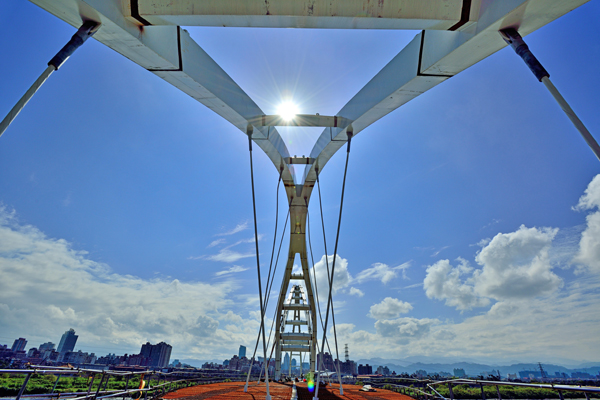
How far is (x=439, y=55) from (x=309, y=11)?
218cm

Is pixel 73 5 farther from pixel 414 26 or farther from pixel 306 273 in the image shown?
pixel 306 273

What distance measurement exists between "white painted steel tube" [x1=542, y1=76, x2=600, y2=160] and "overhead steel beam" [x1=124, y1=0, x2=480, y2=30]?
1.56m

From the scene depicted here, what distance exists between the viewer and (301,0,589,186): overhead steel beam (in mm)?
3350

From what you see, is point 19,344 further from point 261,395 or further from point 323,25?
point 323,25

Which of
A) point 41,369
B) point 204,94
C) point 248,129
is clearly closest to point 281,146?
point 248,129

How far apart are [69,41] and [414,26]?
14.1ft

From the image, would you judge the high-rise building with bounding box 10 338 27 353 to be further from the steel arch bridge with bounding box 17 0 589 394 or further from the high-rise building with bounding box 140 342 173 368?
the steel arch bridge with bounding box 17 0 589 394

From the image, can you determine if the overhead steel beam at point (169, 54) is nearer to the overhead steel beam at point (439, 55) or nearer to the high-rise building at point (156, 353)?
the overhead steel beam at point (439, 55)

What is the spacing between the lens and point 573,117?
9.14 ft

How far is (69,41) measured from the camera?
334cm

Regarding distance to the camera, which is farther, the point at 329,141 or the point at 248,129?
the point at 329,141

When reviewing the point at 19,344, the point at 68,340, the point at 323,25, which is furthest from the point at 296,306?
the point at 68,340

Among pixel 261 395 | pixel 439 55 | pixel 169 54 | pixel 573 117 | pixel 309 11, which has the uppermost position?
pixel 169 54

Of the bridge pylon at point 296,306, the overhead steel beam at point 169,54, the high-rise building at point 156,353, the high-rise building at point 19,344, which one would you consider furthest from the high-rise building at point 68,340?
the overhead steel beam at point 169,54
